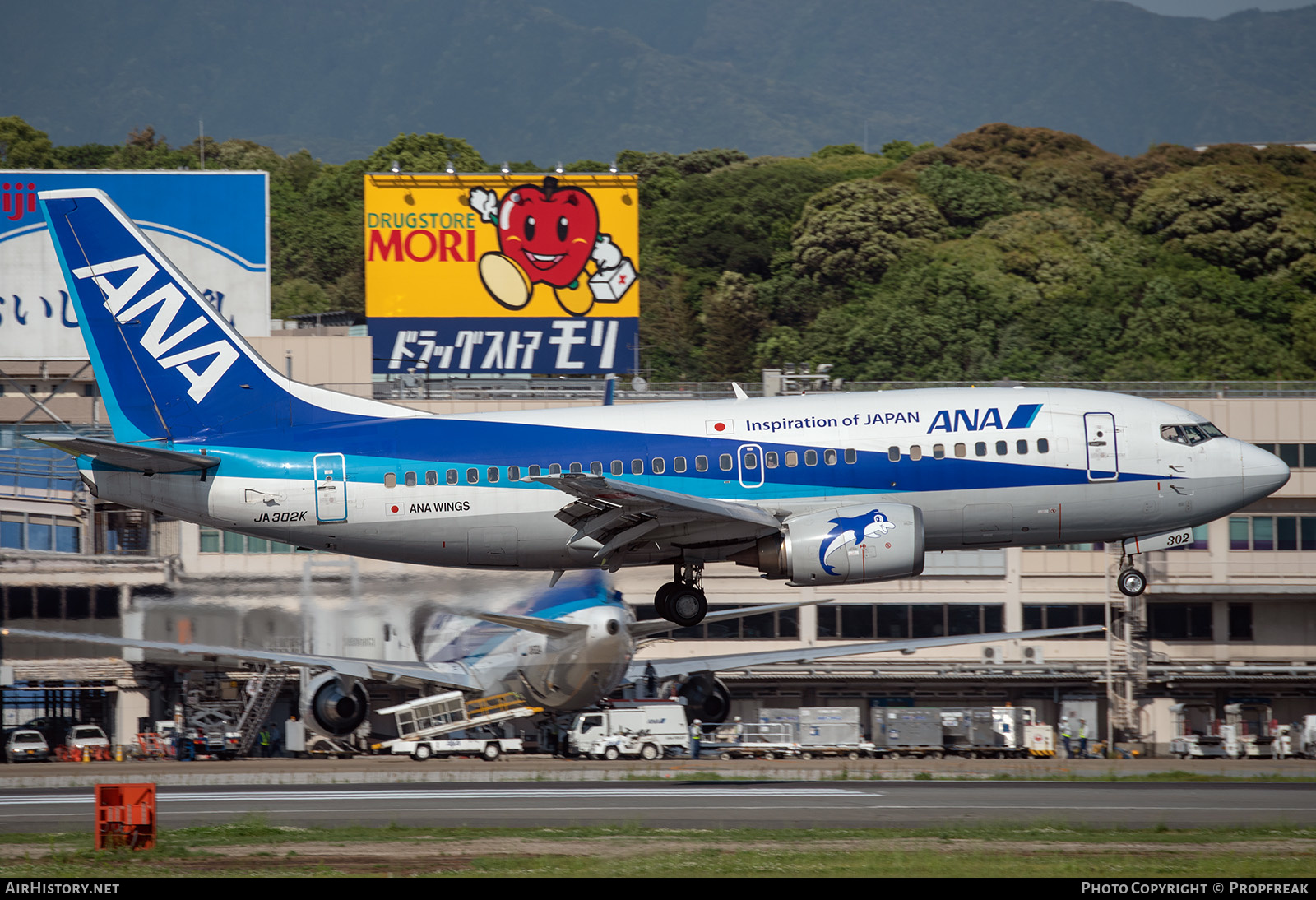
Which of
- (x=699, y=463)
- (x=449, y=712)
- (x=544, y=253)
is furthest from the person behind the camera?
(x=544, y=253)

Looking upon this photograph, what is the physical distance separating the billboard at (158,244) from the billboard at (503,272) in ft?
22.0

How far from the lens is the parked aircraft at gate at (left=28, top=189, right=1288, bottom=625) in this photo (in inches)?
1305

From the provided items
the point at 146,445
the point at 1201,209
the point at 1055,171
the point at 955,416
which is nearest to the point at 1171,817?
the point at 955,416

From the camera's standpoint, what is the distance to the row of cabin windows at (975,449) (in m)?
33.4

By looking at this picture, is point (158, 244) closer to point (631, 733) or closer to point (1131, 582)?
point (631, 733)

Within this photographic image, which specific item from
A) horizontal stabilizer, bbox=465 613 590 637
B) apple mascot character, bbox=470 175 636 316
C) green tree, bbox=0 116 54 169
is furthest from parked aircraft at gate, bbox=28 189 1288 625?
green tree, bbox=0 116 54 169

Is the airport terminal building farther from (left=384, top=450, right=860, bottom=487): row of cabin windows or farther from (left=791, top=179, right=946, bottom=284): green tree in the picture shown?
(left=791, top=179, right=946, bottom=284): green tree

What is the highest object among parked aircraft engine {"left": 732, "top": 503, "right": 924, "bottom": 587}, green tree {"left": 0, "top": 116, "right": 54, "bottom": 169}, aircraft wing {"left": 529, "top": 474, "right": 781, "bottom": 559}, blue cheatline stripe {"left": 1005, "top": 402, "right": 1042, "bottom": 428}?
green tree {"left": 0, "top": 116, "right": 54, "bottom": 169}

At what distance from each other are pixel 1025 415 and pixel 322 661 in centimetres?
2679

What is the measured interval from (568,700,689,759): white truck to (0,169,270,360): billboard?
30656 mm

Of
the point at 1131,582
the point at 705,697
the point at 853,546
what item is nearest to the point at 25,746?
the point at 705,697

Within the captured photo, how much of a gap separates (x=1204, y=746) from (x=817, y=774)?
77.2 feet

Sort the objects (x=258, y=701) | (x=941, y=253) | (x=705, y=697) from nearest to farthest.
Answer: (x=258, y=701) → (x=705, y=697) → (x=941, y=253)

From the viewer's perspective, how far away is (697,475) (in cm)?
3316
